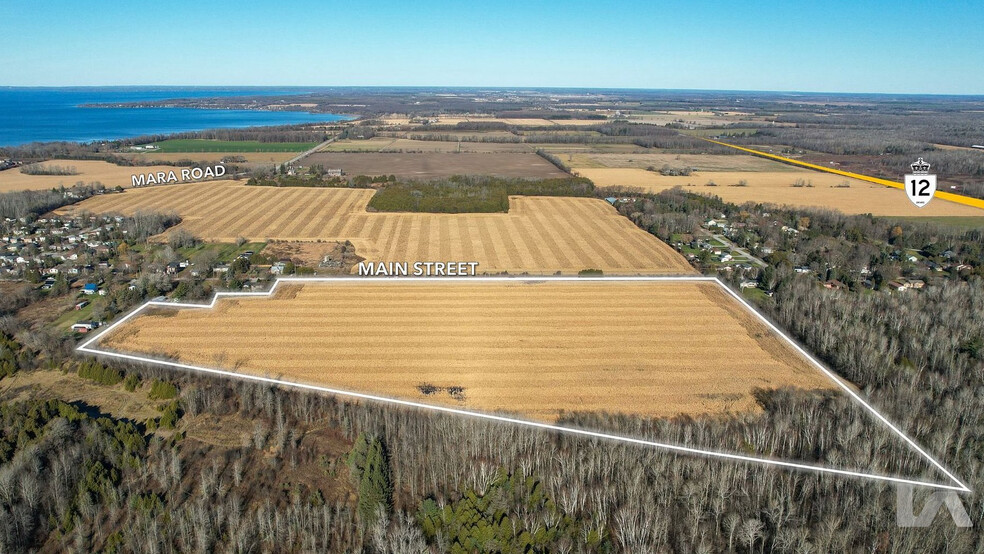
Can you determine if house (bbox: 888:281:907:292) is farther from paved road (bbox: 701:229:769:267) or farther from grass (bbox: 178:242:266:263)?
grass (bbox: 178:242:266:263)

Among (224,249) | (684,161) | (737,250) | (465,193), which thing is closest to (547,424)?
(737,250)

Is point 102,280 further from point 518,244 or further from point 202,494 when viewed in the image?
point 518,244

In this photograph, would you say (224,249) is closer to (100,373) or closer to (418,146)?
(100,373)

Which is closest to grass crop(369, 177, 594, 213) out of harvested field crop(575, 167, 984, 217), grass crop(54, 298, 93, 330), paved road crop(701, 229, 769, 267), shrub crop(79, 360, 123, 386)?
harvested field crop(575, 167, 984, 217)

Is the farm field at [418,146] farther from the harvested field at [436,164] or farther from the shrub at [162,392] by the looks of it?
the shrub at [162,392]

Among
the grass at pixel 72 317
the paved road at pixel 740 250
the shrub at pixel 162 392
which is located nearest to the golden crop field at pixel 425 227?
the paved road at pixel 740 250
